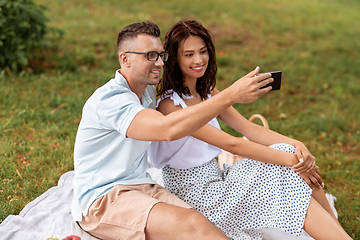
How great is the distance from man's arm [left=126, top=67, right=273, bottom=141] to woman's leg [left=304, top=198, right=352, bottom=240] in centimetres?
99

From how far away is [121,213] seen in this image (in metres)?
2.14

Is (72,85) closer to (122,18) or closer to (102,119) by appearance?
(122,18)

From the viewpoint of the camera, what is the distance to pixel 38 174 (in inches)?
133

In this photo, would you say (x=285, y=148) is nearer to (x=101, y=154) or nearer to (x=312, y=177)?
(x=312, y=177)

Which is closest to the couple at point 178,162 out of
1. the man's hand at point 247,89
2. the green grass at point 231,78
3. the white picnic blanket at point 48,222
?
the man's hand at point 247,89

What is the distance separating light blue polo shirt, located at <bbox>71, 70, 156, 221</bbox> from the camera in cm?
218

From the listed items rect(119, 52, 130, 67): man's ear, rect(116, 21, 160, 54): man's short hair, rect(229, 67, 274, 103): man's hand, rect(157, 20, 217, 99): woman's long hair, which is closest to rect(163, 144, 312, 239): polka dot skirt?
rect(157, 20, 217, 99): woman's long hair

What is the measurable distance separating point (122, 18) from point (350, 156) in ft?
17.6

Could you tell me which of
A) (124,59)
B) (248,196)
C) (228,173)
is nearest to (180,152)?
(228,173)

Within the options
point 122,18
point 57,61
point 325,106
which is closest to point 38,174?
point 57,61

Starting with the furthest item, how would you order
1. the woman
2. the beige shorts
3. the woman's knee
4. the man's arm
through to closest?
the woman's knee → the woman → the beige shorts → the man's arm

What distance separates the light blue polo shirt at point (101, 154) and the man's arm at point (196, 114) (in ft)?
0.91

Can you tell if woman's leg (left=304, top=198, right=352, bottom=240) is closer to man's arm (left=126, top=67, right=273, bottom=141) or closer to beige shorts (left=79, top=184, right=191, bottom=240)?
beige shorts (left=79, top=184, right=191, bottom=240)

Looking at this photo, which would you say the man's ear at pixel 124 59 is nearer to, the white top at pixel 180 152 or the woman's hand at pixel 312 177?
the white top at pixel 180 152
